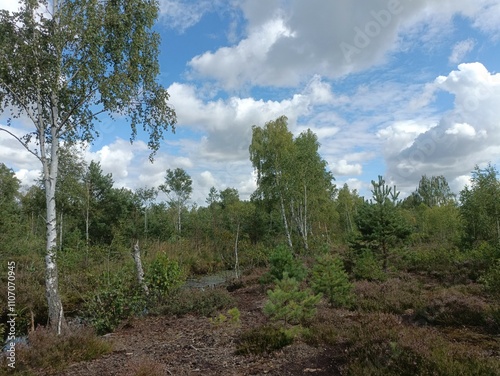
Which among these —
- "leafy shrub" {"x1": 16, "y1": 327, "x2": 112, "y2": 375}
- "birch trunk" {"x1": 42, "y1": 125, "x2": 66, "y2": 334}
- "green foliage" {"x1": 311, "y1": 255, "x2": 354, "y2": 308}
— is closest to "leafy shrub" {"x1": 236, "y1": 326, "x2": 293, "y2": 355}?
"leafy shrub" {"x1": 16, "y1": 327, "x2": 112, "y2": 375}

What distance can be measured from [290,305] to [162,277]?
519cm

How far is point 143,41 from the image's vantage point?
1028cm

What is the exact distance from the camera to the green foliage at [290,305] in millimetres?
6613

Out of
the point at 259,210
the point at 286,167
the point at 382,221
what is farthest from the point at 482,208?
the point at 259,210

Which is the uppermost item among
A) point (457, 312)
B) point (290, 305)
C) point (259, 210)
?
point (259, 210)

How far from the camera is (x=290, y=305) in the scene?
22.1 ft

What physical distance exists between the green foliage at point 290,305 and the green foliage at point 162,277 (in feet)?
14.6

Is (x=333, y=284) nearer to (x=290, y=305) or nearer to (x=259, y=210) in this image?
(x=290, y=305)

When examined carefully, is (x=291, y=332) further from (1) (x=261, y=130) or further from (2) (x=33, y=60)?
(1) (x=261, y=130)

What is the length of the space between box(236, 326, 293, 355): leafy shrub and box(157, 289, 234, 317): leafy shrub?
380cm

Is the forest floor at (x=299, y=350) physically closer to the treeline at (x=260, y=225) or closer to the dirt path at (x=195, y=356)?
the dirt path at (x=195, y=356)

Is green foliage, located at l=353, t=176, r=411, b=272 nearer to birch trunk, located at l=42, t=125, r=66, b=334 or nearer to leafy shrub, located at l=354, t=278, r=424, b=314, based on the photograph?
leafy shrub, located at l=354, t=278, r=424, b=314

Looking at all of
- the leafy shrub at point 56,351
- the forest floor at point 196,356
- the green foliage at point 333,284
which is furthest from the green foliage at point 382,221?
the leafy shrub at point 56,351

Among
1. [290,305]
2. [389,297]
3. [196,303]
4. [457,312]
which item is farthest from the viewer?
[196,303]
